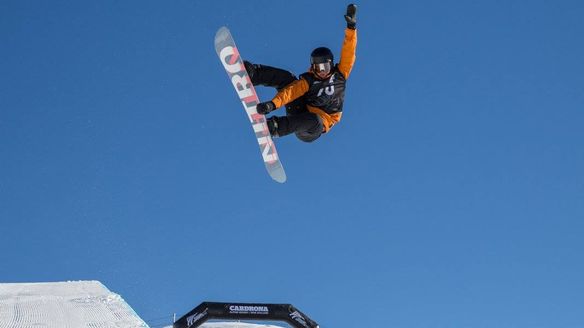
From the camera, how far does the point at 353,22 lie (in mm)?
11211

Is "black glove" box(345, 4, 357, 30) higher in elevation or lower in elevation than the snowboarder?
higher

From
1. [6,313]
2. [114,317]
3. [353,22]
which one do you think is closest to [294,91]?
[353,22]

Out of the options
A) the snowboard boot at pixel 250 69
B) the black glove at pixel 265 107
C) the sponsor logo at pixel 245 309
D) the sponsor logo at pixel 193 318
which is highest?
the snowboard boot at pixel 250 69

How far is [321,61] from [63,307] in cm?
596

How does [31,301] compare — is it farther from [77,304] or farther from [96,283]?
[96,283]

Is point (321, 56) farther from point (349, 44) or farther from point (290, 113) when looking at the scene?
point (290, 113)

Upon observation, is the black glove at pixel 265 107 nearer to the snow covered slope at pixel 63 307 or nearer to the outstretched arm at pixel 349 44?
the outstretched arm at pixel 349 44

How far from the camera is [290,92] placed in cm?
1119

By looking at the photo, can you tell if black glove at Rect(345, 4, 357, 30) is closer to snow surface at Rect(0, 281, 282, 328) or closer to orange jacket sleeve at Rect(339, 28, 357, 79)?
orange jacket sleeve at Rect(339, 28, 357, 79)

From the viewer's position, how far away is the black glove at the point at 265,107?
1079 centimetres

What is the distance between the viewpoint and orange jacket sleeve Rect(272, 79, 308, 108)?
35.9 feet

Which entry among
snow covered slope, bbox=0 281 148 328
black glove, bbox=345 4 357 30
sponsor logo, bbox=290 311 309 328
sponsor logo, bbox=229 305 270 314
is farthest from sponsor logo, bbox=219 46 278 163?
snow covered slope, bbox=0 281 148 328

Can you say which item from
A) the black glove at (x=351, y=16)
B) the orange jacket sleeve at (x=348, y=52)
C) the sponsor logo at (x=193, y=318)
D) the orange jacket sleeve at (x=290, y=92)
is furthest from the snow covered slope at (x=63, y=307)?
the black glove at (x=351, y=16)

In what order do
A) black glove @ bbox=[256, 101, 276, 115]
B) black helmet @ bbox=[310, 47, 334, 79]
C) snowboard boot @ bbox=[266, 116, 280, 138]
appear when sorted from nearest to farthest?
black glove @ bbox=[256, 101, 276, 115] < snowboard boot @ bbox=[266, 116, 280, 138] < black helmet @ bbox=[310, 47, 334, 79]
